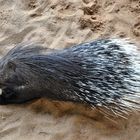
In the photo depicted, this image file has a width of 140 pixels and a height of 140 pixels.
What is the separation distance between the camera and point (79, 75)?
1.79 m

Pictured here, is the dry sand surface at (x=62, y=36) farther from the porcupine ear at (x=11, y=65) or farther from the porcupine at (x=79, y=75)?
the porcupine ear at (x=11, y=65)

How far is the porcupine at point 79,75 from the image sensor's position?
1.74 metres

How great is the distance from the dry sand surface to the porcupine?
71 millimetres

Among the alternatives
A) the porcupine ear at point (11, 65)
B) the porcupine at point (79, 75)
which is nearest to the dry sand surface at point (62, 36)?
the porcupine at point (79, 75)

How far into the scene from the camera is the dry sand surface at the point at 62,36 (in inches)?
70.8

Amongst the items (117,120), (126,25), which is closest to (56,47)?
(126,25)

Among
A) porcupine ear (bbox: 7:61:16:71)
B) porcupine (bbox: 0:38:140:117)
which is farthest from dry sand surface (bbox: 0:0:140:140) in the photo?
porcupine ear (bbox: 7:61:16:71)

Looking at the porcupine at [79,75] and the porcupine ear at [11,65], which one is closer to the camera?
the porcupine at [79,75]

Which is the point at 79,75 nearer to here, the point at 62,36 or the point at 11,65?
the point at 11,65

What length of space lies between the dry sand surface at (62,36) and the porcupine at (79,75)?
71 millimetres

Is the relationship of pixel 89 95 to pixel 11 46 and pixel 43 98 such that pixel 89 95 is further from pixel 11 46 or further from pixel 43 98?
pixel 11 46

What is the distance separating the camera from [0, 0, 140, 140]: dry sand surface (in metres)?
1.80

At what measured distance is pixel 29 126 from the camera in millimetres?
1858

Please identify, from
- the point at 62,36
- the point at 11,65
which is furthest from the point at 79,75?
the point at 62,36
